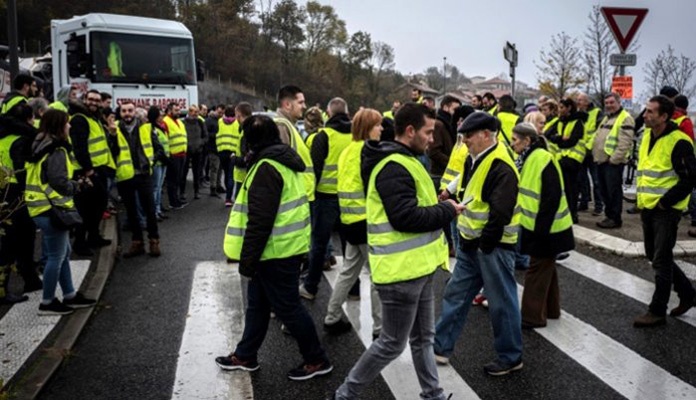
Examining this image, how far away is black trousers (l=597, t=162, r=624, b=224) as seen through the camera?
9227mm

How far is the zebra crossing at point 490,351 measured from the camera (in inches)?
171

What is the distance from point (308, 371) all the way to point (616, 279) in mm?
4295

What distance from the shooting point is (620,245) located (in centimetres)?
823

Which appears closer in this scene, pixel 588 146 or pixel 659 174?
pixel 659 174

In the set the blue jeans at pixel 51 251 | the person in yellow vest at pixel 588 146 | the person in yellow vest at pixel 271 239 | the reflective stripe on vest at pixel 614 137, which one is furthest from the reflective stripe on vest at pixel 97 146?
the reflective stripe on vest at pixel 614 137

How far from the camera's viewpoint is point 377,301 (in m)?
5.21

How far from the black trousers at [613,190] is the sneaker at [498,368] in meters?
5.54

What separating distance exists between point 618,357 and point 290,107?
3563mm

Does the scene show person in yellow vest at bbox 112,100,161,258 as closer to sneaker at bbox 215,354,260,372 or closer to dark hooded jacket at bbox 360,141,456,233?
sneaker at bbox 215,354,260,372

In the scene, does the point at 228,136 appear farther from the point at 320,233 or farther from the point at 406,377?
the point at 406,377

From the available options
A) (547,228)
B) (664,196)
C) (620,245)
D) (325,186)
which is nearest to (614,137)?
(620,245)

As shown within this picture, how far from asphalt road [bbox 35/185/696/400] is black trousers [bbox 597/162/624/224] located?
2.32m

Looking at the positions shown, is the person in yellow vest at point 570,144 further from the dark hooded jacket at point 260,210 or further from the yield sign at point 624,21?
the dark hooded jacket at point 260,210

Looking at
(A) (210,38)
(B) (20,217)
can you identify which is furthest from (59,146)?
(A) (210,38)
